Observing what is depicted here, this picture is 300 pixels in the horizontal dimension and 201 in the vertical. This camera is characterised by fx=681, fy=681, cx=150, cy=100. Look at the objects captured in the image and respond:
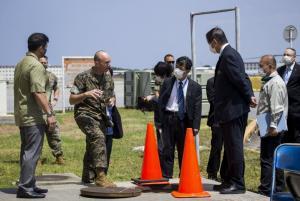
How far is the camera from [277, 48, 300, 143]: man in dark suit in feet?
31.3

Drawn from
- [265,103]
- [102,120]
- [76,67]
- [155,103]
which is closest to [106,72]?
[102,120]

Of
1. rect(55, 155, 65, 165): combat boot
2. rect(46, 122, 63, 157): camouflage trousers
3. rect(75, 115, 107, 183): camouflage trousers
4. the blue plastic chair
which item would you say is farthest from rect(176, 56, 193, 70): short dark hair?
rect(55, 155, 65, 165): combat boot

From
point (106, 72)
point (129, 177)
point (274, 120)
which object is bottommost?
point (129, 177)

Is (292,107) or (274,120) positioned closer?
(274,120)

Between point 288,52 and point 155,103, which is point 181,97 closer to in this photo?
point 155,103

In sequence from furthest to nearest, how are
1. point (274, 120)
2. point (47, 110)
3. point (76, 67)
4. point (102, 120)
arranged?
point (76, 67) < point (102, 120) < point (274, 120) < point (47, 110)

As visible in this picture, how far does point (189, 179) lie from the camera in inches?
337

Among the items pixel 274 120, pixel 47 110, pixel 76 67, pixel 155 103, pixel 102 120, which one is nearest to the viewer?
pixel 47 110

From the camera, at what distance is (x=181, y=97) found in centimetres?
985

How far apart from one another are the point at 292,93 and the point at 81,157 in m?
5.77

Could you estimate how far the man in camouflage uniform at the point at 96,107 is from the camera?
914cm

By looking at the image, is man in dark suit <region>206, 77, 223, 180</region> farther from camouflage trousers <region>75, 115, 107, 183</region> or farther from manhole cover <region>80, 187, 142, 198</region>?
manhole cover <region>80, 187, 142, 198</region>

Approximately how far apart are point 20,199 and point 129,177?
10.7 feet

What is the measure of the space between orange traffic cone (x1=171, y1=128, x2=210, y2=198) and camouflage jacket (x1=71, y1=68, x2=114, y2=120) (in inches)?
54.8
